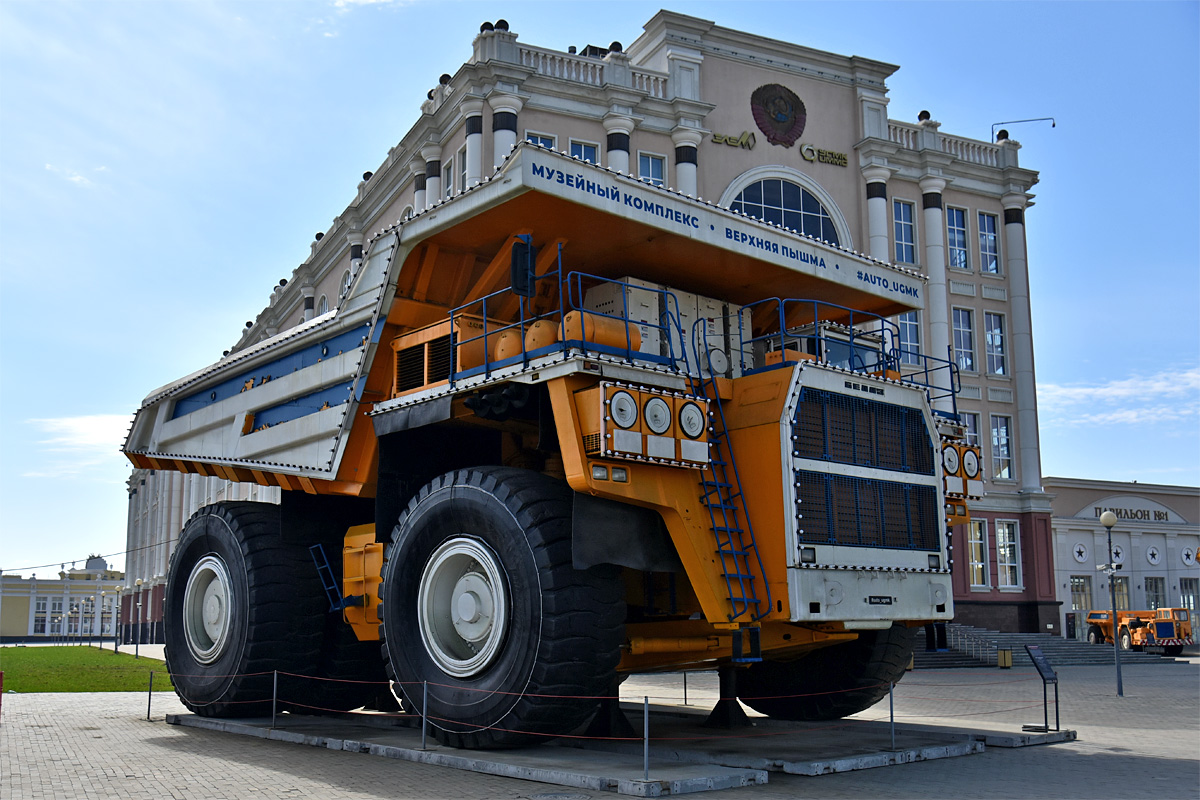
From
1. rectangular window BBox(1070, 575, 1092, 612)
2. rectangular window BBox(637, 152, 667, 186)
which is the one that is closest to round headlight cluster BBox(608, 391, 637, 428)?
rectangular window BBox(637, 152, 667, 186)

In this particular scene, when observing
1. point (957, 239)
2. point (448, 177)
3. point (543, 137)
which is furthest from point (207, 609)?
point (957, 239)

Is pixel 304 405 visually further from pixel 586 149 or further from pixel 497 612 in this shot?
pixel 586 149

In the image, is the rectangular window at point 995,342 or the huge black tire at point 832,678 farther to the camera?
the rectangular window at point 995,342

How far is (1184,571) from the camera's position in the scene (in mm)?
51594

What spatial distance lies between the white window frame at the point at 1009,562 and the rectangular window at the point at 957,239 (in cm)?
915

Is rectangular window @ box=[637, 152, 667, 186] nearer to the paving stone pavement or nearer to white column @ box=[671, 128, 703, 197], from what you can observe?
white column @ box=[671, 128, 703, 197]

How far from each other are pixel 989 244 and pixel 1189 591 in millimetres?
23611

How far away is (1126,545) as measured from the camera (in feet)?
164

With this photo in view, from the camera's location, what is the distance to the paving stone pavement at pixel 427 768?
28.8 ft

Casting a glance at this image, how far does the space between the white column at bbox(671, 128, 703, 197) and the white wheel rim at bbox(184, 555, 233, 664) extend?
71.3 feet

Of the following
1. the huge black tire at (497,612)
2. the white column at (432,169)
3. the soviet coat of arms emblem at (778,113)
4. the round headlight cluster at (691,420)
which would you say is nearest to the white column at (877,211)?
the soviet coat of arms emblem at (778,113)

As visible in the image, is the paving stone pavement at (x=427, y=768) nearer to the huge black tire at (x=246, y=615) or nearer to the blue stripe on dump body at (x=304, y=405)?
the huge black tire at (x=246, y=615)

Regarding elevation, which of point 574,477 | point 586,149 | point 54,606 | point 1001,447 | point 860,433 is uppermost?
point 586,149

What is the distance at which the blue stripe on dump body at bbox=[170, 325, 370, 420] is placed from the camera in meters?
12.5
